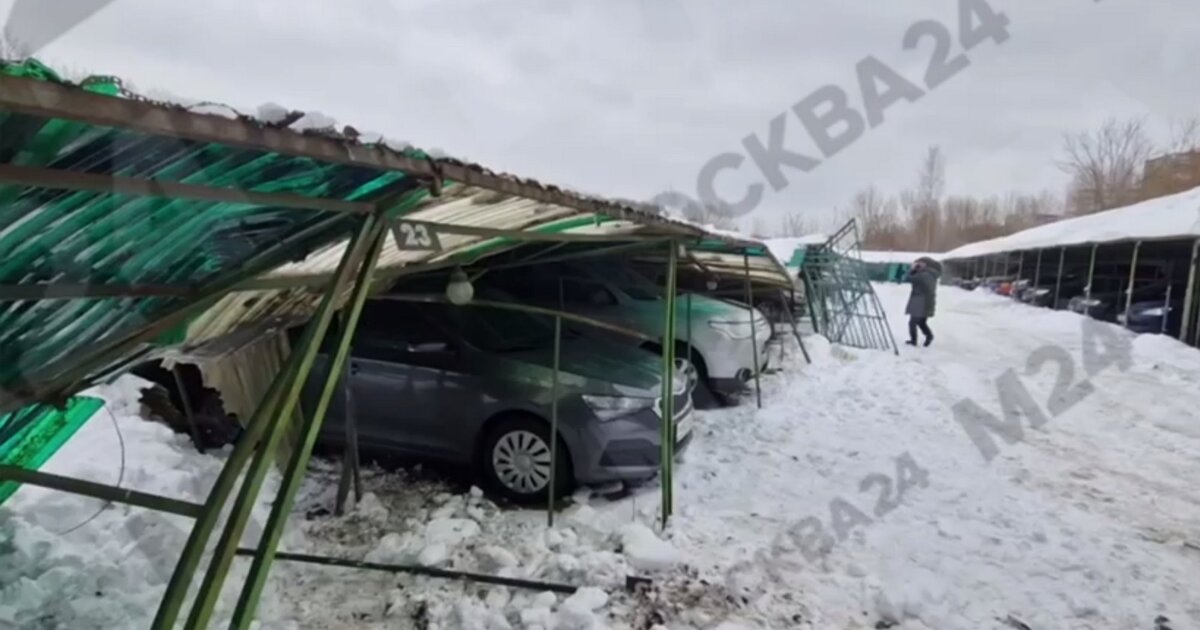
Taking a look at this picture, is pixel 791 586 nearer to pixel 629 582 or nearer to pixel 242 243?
pixel 629 582

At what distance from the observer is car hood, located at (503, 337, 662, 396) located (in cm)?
504

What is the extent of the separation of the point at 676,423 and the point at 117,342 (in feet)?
12.4

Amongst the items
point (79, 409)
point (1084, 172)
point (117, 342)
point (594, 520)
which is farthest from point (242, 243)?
point (1084, 172)

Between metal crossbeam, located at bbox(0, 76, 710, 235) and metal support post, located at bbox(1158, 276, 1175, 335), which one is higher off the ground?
metal crossbeam, located at bbox(0, 76, 710, 235)

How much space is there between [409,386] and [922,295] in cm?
1046

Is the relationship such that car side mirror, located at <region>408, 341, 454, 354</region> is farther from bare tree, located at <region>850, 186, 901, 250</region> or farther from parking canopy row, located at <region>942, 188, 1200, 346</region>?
bare tree, located at <region>850, 186, 901, 250</region>

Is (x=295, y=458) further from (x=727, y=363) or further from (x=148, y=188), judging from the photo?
(x=727, y=363)

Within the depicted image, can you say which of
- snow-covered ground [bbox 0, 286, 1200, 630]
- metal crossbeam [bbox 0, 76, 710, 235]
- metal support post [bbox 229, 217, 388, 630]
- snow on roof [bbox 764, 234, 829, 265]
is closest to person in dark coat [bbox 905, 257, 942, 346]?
snow on roof [bbox 764, 234, 829, 265]

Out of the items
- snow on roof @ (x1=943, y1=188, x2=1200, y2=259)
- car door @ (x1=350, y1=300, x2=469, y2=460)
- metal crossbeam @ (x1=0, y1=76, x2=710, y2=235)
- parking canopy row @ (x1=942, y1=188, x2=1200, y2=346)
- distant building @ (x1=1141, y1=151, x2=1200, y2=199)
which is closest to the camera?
metal crossbeam @ (x1=0, y1=76, x2=710, y2=235)

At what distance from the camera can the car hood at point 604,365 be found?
16.5 ft

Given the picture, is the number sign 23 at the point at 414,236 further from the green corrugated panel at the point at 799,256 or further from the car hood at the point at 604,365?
the green corrugated panel at the point at 799,256

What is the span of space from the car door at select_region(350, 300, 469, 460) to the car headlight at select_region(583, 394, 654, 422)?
0.95m

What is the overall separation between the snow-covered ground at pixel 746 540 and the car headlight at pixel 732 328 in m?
1.03

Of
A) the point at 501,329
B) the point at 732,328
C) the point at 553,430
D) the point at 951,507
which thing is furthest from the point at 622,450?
the point at 732,328
